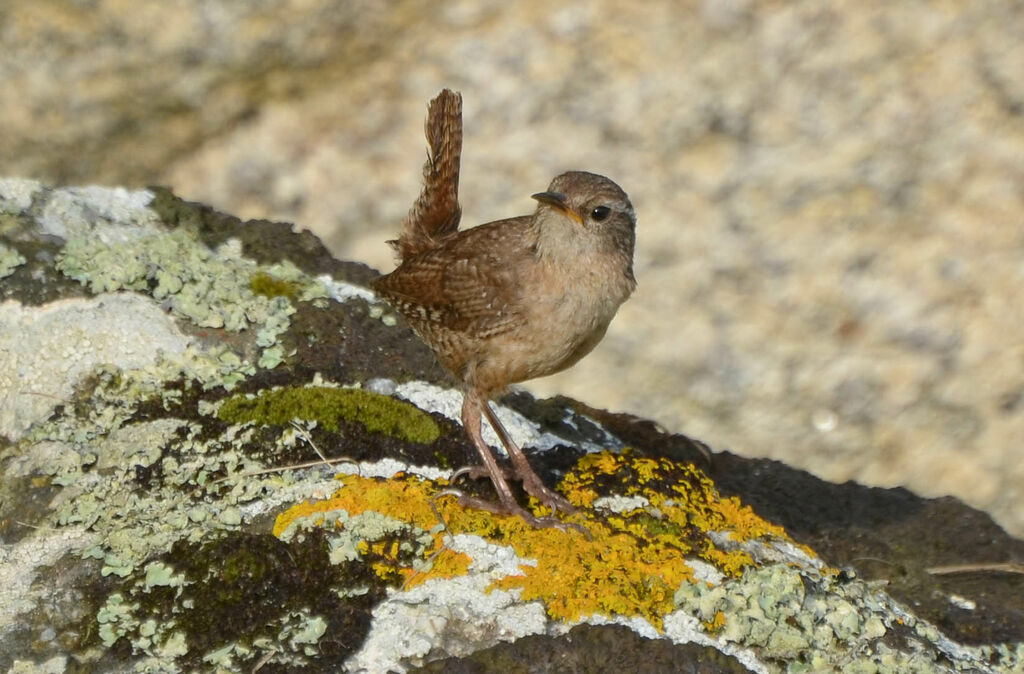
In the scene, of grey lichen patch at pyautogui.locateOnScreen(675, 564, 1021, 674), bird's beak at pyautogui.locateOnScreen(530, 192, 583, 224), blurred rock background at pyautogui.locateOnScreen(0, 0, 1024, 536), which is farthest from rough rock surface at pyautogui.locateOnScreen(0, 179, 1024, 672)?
bird's beak at pyautogui.locateOnScreen(530, 192, 583, 224)

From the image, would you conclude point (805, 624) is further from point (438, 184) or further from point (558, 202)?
point (438, 184)

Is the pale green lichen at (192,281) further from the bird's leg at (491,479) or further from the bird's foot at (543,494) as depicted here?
the bird's foot at (543,494)

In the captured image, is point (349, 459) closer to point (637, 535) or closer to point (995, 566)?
point (637, 535)

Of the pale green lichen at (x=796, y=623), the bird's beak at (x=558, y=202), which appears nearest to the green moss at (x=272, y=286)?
the bird's beak at (x=558, y=202)

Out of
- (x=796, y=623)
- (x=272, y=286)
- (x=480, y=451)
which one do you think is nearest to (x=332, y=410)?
(x=480, y=451)

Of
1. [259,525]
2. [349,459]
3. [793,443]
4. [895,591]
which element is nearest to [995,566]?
[895,591]

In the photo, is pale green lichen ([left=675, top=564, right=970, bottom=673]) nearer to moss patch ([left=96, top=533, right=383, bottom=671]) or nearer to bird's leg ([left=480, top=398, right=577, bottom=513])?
bird's leg ([left=480, top=398, right=577, bottom=513])

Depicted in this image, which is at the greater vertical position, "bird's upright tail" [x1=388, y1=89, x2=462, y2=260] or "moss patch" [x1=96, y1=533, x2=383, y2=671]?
"bird's upright tail" [x1=388, y1=89, x2=462, y2=260]
